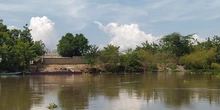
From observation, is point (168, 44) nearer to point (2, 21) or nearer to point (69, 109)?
point (2, 21)

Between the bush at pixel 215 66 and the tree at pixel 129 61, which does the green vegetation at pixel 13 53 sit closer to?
the tree at pixel 129 61

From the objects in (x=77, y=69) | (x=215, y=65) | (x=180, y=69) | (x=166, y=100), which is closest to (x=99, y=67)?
(x=77, y=69)

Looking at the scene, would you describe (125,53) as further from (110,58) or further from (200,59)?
(200,59)

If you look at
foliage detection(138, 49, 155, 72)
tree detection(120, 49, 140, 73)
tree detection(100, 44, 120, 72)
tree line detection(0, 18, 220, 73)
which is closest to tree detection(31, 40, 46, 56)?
tree line detection(0, 18, 220, 73)

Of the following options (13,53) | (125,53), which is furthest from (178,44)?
(13,53)

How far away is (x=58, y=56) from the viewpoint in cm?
6122

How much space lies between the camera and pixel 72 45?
5866 centimetres

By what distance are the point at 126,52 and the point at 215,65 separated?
17.0m

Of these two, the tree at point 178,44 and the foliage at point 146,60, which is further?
the tree at point 178,44

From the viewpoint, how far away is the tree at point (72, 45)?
58.6 metres

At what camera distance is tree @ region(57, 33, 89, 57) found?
58.6 metres

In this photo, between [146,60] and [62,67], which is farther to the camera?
[146,60]

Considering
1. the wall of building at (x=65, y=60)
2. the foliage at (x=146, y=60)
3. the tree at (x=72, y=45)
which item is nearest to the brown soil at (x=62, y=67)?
the wall of building at (x=65, y=60)

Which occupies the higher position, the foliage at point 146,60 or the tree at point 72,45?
the tree at point 72,45
